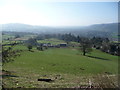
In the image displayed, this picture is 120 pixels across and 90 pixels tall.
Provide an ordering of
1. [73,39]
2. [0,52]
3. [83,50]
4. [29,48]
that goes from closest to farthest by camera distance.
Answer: [0,52]
[83,50]
[29,48]
[73,39]

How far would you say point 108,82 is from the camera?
15.9ft

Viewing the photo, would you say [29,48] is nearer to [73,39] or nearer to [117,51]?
[117,51]

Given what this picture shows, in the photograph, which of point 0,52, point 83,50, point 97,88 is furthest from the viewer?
point 83,50

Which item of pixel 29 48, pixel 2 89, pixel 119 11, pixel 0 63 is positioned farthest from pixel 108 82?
pixel 29 48

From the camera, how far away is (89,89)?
482cm

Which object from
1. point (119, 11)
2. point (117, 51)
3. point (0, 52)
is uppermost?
point (119, 11)

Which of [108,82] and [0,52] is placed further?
[0,52]

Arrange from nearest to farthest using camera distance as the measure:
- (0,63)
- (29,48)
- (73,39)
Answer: (0,63) → (29,48) → (73,39)

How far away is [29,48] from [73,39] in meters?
33.5

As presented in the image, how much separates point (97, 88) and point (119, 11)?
6.21 metres

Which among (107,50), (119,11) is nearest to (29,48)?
(107,50)

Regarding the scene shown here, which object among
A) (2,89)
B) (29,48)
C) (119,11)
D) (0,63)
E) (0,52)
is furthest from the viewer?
(29,48)

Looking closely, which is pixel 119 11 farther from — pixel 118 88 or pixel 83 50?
pixel 83 50

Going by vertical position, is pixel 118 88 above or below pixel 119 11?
below
